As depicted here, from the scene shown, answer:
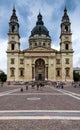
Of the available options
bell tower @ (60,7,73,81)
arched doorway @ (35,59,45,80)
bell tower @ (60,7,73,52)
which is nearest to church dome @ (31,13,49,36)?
bell tower @ (60,7,73,52)

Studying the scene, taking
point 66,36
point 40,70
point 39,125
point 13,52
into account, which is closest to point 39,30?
point 66,36

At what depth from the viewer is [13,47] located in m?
106

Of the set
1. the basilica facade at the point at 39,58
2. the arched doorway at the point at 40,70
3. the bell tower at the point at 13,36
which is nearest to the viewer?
the basilica facade at the point at 39,58

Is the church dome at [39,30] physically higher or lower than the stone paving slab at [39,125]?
higher

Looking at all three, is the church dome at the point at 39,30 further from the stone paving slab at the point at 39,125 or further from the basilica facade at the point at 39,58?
the stone paving slab at the point at 39,125

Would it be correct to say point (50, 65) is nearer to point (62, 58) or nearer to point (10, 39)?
point (62, 58)

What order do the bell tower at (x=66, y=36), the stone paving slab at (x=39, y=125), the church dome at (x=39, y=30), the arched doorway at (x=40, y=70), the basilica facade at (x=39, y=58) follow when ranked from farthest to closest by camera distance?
the church dome at (x=39, y=30) < the arched doorway at (x=40, y=70) < the bell tower at (x=66, y=36) < the basilica facade at (x=39, y=58) < the stone paving slab at (x=39, y=125)

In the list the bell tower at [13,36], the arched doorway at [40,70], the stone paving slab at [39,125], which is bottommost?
the stone paving slab at [39,125]

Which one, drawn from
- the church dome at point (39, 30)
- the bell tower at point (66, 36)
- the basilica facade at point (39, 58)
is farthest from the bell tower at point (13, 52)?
the bell tower at point (66, 36)

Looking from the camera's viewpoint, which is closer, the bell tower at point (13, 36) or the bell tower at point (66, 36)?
the bell tower at point (13, 36)

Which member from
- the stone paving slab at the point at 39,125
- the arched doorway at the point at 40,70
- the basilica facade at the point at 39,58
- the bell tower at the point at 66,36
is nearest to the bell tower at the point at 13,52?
the basilica facade at the point at 39,58

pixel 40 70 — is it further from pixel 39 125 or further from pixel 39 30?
pixel 39 125

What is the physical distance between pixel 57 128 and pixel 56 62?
9782 centimetres

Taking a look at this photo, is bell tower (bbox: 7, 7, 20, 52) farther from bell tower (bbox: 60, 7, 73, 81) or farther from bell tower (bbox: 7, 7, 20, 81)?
bell tower (bbox: 60, 7, 73, 81)
